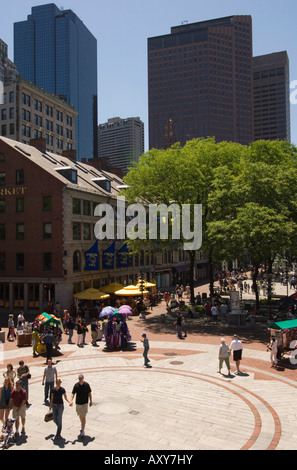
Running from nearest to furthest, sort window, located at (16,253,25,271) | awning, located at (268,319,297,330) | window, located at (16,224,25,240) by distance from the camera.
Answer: awning, located at (268,319,297,330)
window, located at (16,253,25,271)
window, located at (16,224,25,240)

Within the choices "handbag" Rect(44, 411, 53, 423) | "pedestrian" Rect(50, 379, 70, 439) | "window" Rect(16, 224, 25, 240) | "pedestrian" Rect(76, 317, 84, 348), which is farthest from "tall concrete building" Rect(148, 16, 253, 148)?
"pedestrian" Rect(50, 379, 70, 439)

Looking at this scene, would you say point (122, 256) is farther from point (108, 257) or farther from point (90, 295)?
point (90, 295)

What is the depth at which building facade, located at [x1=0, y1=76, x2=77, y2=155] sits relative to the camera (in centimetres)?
8606

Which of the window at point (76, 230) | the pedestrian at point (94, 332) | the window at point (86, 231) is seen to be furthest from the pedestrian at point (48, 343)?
the window at point (86, 231)

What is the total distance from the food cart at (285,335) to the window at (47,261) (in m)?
23.7

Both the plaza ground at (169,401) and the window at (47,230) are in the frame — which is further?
the window at (47,230)

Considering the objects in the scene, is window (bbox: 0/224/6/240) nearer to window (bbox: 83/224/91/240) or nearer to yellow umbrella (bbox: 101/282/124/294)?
window (bbox: 83/224/91/240)

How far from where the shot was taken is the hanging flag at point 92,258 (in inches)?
1543

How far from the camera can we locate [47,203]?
128ft

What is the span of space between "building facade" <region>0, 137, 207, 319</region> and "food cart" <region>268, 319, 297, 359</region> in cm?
1771

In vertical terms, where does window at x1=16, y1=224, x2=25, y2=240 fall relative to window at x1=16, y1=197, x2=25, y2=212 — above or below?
below

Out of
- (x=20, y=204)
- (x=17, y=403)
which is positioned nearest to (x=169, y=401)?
(x=17, y=403)

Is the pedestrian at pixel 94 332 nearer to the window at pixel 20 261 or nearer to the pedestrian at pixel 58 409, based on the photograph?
the pedestrian at pixel 58 409

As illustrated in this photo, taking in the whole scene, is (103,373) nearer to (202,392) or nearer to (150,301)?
(202,392)
